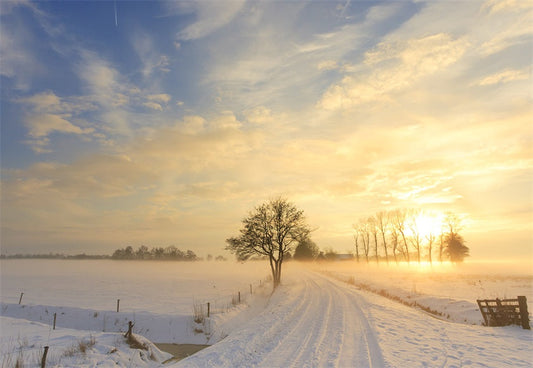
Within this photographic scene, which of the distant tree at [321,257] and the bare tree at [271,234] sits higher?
the bare tree at [271,234]

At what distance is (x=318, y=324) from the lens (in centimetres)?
1502

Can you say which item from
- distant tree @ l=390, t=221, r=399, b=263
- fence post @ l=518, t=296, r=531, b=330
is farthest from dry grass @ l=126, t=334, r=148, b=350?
distant tree @ l=390, t=221, r=399, b=263

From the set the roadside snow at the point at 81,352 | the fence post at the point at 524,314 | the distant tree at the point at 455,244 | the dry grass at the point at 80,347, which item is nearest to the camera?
the roadside snow at the point at 81,352

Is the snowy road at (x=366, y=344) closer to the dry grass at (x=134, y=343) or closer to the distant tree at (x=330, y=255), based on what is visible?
the dry grass at (x=134, y=343)

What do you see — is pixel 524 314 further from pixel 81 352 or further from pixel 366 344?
pixel 81 352

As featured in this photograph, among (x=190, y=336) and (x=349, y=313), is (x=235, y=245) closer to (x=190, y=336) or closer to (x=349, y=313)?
(x=190, y=336)

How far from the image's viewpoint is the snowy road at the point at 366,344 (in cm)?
980

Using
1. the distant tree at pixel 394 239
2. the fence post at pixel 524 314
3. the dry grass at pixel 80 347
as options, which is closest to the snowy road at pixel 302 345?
the dry grass at pixel 80 347

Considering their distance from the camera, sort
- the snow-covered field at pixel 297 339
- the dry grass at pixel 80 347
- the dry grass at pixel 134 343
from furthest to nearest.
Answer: the dry grass at pixel 134 343 → the dry grass at pixel 80 347 → the snow-covered field at pixel 297 339

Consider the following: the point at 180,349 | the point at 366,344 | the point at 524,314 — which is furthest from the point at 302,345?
the point at 524,314

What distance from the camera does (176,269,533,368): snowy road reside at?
9797 millimetres

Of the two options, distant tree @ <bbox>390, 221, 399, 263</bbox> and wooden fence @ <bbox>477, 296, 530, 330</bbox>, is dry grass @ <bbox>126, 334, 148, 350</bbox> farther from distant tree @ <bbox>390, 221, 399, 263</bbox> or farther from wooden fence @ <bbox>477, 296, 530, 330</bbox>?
distant tree @ <bbox>390, 221, 399, 263</bbox>

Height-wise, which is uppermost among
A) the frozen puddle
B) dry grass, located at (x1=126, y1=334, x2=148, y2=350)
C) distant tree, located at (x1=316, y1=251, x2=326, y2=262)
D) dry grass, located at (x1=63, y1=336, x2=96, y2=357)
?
dry grass, located at (x1=63, y1=336, x2=96, y2=357)

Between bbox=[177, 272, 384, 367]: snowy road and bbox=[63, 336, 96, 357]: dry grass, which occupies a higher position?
bbox=[177, 272, 384, 367]: snowy road
